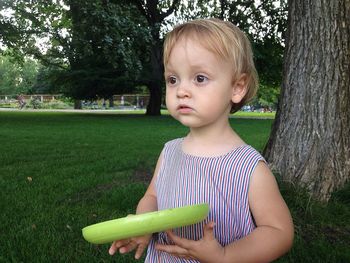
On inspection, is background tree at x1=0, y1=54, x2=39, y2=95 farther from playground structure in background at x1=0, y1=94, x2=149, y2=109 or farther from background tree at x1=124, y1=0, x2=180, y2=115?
background tree at x1=124, y1=0, x2=180, y2=115

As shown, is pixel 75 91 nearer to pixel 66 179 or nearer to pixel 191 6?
pixel 191 6

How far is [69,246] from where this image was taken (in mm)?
3408

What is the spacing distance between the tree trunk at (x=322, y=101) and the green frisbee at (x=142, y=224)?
3192mm

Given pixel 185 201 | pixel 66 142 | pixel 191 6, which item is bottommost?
pixel 66 142

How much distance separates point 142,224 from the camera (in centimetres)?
123

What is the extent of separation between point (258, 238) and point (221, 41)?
27.2 inches

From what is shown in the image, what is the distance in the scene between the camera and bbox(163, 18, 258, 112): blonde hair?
62.2 inches

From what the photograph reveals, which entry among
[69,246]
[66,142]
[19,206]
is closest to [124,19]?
[66,142]

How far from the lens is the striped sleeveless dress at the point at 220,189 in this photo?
159 centimetres

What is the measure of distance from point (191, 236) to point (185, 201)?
14 cm

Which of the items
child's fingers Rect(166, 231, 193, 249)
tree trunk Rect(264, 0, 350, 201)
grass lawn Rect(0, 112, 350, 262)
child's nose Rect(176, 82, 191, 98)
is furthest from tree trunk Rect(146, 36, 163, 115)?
child's fingers Rect(166, 231, 193, 249)

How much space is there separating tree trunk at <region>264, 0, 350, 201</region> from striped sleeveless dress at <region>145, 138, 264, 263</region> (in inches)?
109

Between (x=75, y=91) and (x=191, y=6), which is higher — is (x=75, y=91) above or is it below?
below

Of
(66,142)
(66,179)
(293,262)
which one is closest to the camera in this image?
(293,262)
